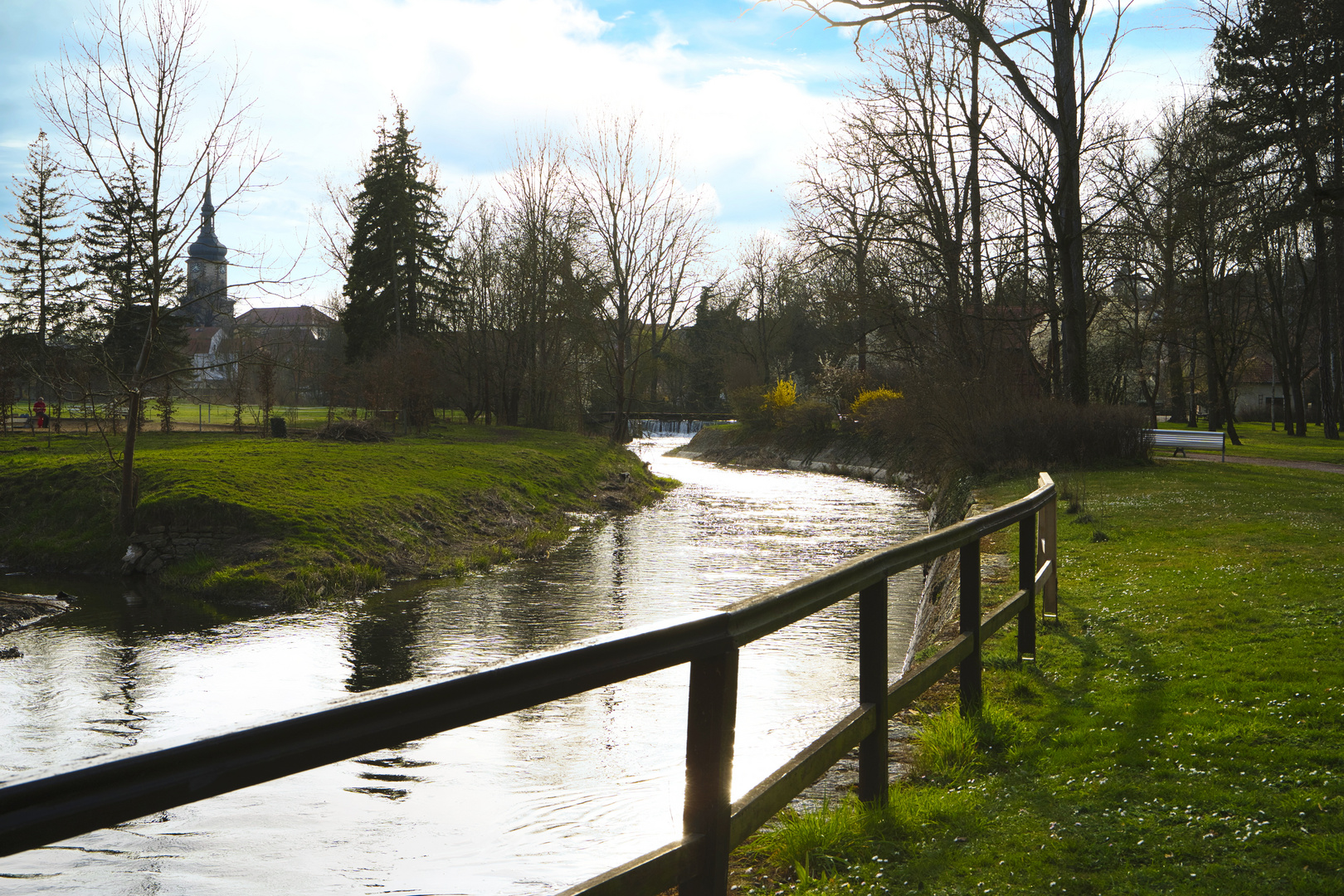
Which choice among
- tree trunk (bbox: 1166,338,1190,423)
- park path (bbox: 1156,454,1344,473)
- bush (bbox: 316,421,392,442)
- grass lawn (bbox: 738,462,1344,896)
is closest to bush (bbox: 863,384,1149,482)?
park path (bbox: 1156,454,1344,473)

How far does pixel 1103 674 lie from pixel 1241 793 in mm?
2180

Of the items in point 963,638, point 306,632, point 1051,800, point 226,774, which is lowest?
point 306,632

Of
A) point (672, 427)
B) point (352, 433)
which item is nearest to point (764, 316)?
point (672, 427)

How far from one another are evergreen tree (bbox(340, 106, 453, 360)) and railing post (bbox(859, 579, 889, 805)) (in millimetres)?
39017

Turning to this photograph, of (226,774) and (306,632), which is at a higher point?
(226,774)

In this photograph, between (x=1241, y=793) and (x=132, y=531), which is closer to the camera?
(x=1241, y=793)

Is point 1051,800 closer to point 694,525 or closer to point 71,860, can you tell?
point 71,860

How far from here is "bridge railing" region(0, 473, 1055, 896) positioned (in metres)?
1.18

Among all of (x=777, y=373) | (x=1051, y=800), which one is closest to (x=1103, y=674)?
(x=1051, y=800)

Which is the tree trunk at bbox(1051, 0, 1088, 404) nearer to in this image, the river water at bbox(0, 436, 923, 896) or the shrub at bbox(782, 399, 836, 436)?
the river water at bbox(0, 436, 923, 896)

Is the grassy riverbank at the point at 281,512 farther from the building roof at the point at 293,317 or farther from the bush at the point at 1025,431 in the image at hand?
the building roof at the point at 293,317

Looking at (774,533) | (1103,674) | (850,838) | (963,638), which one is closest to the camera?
(850,838)

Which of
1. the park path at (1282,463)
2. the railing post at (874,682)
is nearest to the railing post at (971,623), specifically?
the railing post at (874,682)

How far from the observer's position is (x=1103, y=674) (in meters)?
6.29
